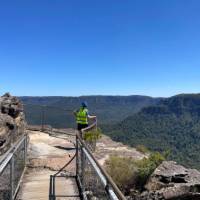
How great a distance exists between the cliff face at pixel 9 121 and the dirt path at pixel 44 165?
1.05 metres

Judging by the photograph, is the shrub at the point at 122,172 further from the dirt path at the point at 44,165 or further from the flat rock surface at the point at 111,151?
the dirt path at the point at 44,165

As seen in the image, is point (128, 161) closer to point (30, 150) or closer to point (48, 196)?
point (30, 150)

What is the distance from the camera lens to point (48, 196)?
11156 mm

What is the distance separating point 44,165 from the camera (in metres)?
16.1

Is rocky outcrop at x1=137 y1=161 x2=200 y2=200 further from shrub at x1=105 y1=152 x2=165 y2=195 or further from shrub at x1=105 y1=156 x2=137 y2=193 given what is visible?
shrub at x1=105 y1=156 x2=137 y2=193

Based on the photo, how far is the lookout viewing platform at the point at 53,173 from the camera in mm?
8352

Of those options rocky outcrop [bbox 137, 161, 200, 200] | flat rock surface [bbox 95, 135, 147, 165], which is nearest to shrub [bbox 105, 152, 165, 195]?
rocky outcrop [bbox 137, 161, 200, 200]

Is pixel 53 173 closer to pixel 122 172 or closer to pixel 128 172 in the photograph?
pixel 122 172

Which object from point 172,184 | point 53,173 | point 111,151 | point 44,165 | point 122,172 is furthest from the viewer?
point 111,151

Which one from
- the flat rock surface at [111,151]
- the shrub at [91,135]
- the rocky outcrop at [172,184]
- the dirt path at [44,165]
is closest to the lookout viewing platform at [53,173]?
the dirt path at [44,165]

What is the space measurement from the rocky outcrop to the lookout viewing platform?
9.46 ft

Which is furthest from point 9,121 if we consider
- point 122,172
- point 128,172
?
point 128,172

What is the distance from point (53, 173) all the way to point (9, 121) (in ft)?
12.0

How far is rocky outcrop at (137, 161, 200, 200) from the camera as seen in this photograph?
1467 centimetres
